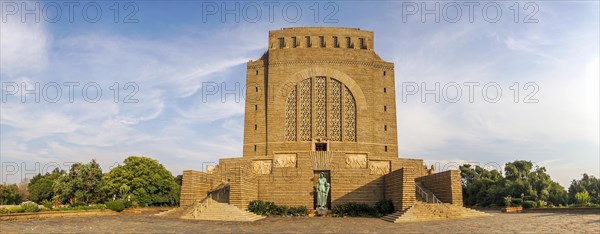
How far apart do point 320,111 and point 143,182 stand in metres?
16.9

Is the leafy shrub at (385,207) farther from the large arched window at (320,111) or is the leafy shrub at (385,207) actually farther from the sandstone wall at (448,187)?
the large arched window at (320,111)

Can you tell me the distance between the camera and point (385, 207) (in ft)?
82.3

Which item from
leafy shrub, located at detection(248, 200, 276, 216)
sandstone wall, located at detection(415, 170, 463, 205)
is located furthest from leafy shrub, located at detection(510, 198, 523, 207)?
leafy shrub, located at detection(248, 200, 276, 216)

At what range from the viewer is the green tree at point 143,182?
124ft

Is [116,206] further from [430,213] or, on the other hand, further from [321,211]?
[430,213]

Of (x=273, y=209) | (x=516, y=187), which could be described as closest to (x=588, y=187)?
(x=516, y=187)

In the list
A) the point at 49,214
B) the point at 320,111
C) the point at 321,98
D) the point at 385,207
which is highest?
the point at 321,98

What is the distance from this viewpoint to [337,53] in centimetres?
4119

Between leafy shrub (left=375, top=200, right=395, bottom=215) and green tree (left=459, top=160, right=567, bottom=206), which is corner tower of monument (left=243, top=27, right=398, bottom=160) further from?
leafy shrub (left=375, top=200, right=395, bottom=215)

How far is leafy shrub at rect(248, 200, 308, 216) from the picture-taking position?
26.1m

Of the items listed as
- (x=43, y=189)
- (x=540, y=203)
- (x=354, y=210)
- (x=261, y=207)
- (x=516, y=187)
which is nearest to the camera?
(x=354, y=210)

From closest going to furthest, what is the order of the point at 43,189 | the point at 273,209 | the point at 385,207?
the point at 385,207
the point at 273,209
the point at 43,189

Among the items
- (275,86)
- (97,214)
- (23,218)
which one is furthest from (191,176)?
(275,86)

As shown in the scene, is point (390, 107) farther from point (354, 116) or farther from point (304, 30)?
point (304, 30)
